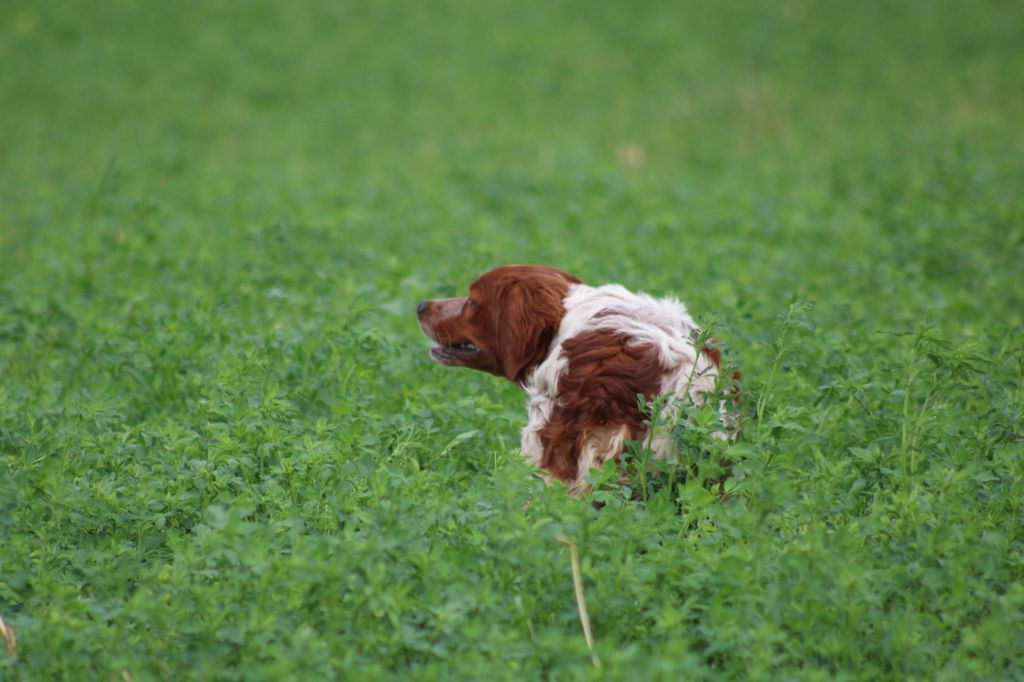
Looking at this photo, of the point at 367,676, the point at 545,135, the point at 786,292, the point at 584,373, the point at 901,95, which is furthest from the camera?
the point at 901,95

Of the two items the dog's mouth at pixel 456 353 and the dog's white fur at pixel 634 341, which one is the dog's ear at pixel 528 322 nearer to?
the dog's white fur at pixel 634 341

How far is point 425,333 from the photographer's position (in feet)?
17.0

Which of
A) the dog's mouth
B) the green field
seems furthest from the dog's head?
the green field

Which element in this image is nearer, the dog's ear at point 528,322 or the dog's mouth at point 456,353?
the dog's ear at point 528,322

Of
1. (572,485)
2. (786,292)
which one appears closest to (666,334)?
(572,485)

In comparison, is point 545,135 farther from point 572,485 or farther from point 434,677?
point 434,677

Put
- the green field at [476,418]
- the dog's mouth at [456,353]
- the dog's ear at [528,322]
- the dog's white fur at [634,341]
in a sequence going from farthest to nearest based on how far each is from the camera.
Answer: the dog's mouth at [456,353], the dog's ear at [528,322], the dog's white fur at [634,341], the green field at [476,418]

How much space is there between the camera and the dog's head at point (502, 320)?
4613mm

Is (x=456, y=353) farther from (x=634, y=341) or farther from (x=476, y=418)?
(x=634, y=341)

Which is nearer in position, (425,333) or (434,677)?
(434,677)

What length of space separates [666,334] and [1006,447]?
1409 mm

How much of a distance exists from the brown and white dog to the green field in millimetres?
234

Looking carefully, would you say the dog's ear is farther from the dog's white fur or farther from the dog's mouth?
the dog's mouth

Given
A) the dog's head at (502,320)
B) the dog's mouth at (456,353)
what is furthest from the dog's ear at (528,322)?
the dog's mouth at (456,353)
